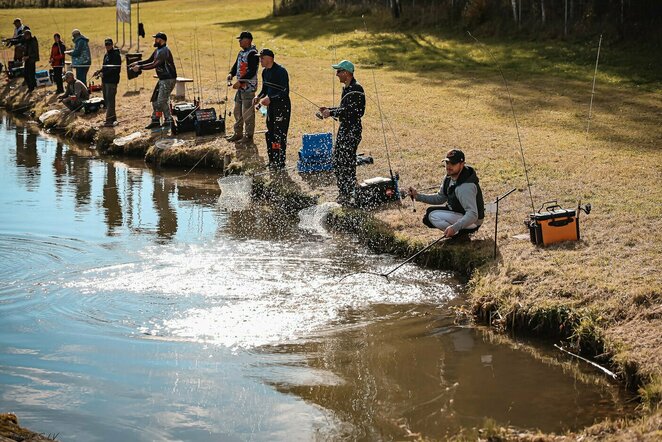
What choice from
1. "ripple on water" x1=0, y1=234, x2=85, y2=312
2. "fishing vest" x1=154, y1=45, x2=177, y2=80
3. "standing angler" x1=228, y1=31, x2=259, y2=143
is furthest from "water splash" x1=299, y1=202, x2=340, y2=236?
"fishing vest" x1=154, y1=45, x2=177, y2=80

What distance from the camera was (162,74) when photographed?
1872cm

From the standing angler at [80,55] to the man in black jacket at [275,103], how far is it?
972 cm

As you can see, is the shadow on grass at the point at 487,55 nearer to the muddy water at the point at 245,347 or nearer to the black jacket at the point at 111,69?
the black jacket at the point at 111,69

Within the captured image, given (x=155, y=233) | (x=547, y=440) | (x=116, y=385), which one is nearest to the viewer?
(x=547, y=440)

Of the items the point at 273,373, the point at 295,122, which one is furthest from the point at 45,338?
the point at 295,122

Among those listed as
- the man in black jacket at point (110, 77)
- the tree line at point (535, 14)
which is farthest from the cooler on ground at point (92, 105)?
the tree line at point (535, 14)

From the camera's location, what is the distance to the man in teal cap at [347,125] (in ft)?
42.2

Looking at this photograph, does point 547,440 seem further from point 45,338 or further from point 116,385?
point 45,338

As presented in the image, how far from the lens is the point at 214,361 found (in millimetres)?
8625

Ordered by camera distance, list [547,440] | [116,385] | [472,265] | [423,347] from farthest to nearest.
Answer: [472,265] → [423,347] → [116,385] → [547,440]

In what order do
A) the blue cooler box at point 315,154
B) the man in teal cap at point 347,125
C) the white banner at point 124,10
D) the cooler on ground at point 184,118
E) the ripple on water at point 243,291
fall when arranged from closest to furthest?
the ripple on water at point 243,291 < the man in teal cap at point 347,125 < the blue cooler box at point 315,154 < the cooler on ground at point 184,118 < the white banner at point 124,10

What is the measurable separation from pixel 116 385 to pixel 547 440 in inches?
144

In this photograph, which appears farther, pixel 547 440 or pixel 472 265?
pixel 472 265

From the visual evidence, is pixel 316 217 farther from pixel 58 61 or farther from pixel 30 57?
pixel 30 57
